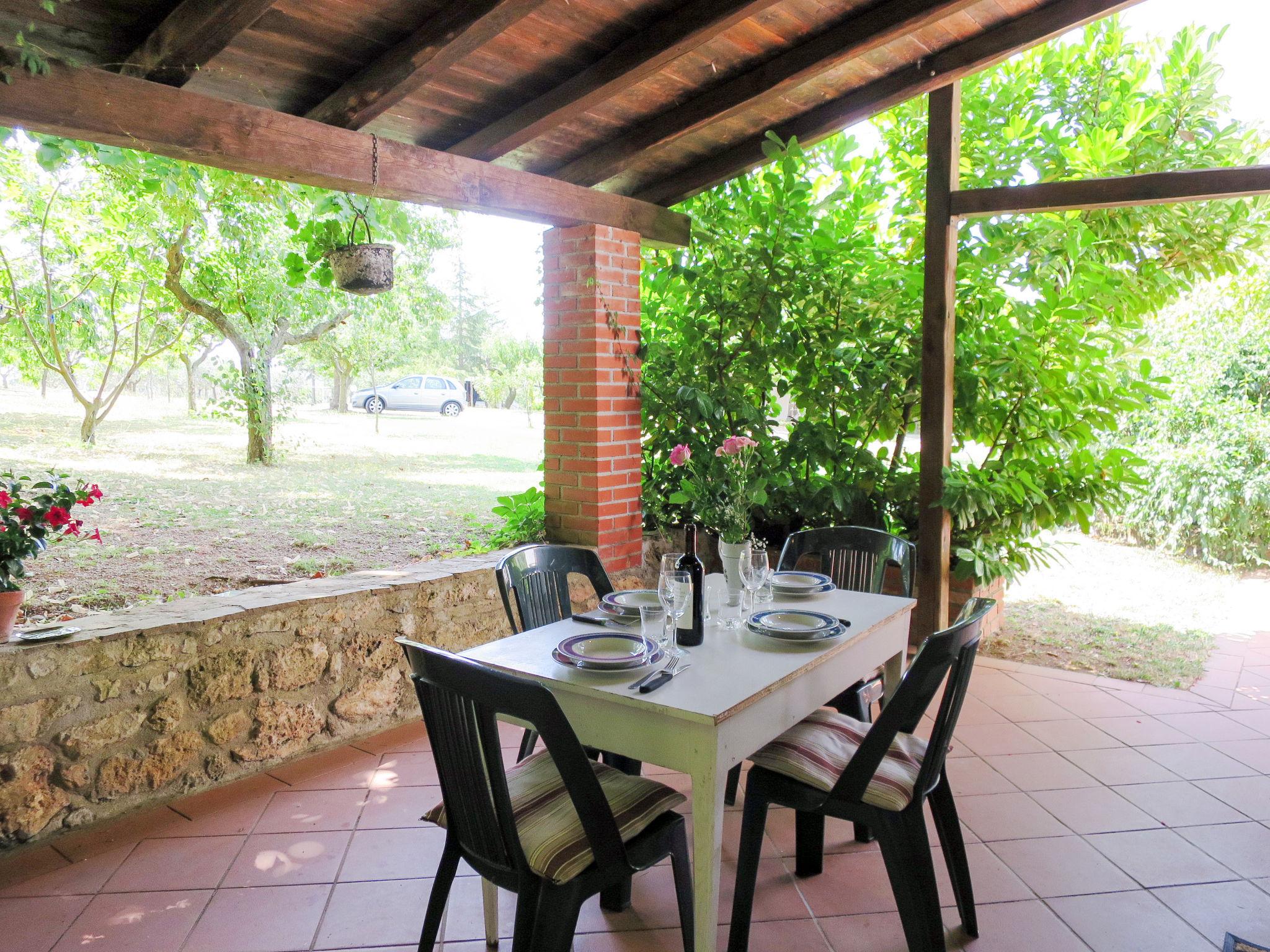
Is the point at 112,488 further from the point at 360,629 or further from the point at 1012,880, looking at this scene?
the point at 1012,880

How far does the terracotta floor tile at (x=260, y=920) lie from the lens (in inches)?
77.9

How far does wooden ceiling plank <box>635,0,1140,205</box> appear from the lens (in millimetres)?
3215

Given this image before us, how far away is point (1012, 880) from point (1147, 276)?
3505mm

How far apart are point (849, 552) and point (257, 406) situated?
4.01 meters

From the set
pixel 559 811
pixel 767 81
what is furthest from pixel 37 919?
pixel 767 81

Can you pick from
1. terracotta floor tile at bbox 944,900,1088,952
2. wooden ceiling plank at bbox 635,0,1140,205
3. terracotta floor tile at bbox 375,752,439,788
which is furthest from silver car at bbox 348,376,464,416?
terracotta floor tile at bbox 944,900,1088,952

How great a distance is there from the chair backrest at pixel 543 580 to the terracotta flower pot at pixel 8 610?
136 cm

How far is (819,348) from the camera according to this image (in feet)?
14.4

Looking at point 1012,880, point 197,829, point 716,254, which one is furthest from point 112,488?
point 1012,880

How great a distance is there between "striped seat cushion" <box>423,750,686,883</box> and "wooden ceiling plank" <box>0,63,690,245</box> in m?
2.05

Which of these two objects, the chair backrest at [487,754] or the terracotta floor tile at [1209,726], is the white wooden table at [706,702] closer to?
the chair backrest at [487,754]

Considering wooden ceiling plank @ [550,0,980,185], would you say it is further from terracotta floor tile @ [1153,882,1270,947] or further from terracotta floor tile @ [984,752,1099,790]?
terracotta floor tile @ [1153,882,1270,947]

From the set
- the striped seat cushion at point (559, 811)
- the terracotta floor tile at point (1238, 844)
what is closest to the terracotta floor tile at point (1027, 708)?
the terracotta floor tile at point (1238, 844)

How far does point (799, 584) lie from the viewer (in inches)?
102
